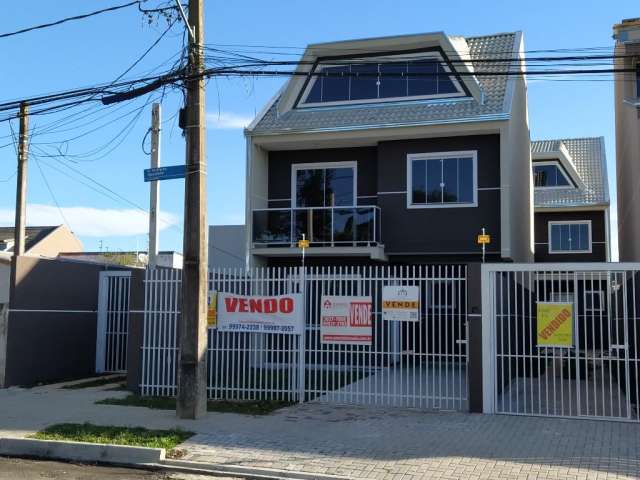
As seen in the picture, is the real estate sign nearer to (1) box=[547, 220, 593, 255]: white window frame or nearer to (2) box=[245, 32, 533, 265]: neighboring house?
(2) box=[245, 32, 533, 265]: neighboring house

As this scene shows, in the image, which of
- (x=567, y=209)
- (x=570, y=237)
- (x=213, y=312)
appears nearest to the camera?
(x=213, y=312)

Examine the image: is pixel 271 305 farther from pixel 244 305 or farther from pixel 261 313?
pixel 244 305

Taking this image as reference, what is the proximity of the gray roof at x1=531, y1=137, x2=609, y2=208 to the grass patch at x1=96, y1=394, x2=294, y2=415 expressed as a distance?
25.7 meters

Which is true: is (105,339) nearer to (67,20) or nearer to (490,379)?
(67,20)

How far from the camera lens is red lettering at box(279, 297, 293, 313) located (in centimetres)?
1248

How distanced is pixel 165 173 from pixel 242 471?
5428 mm

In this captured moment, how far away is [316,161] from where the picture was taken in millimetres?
20562

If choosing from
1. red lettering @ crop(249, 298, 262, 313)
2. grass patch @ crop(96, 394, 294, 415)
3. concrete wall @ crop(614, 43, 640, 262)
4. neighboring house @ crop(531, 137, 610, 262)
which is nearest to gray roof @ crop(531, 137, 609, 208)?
neighboring house @ crop(531, 137, 610, 262)

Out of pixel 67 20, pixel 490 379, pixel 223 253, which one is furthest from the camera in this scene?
pixel 223 253

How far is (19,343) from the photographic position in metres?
14.7

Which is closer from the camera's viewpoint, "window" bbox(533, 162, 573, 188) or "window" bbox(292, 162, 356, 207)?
"window" bbox(292, 162, 356, 207)

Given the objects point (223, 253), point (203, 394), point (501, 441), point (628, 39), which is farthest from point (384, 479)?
point (223, 253)

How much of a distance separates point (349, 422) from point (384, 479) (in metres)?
2.96

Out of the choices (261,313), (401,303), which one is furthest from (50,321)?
(401,303)
